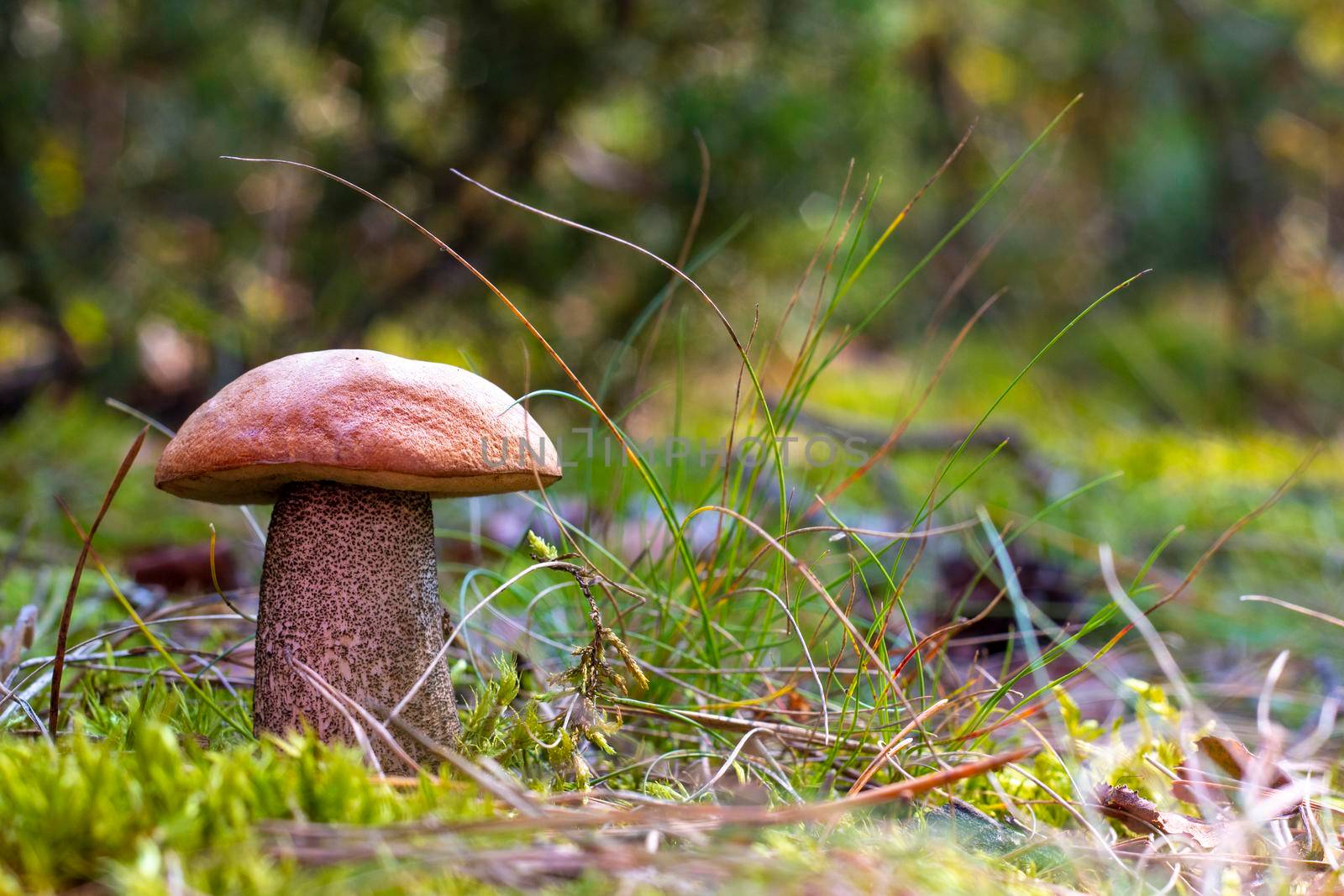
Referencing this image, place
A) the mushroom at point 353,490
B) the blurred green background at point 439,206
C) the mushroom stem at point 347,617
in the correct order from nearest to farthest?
the mushroom at point 353,490 < the mushroom stem at point 347,617 < the blurred green background at point 439,206

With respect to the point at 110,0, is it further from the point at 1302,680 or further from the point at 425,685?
the point at 1302,680

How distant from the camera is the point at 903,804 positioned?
1046mm

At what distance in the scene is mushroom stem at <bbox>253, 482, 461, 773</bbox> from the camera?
3.24ft

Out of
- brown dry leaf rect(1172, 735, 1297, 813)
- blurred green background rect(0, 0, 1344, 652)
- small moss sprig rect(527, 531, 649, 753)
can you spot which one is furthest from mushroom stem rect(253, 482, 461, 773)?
blurred green background rect(0, 0, 1344, 652)

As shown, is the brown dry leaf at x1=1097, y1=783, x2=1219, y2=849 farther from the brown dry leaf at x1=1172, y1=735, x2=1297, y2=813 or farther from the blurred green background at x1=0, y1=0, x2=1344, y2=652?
the blurred green background at x1=0, y1=0, x2=1344, y2=652

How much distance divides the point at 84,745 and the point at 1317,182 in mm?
7823

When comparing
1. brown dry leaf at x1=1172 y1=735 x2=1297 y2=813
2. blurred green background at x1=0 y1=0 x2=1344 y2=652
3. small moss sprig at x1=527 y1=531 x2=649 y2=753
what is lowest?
brown dry leaf at x1=1172 y1=735 x2=1297 y2=813

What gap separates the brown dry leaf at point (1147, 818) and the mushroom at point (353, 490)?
723 mm

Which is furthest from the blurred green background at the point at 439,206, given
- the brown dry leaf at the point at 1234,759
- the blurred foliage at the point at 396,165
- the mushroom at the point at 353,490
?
the mushroom at the point at 353,490

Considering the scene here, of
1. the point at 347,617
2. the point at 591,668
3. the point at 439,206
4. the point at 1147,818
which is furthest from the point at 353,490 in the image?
the point at 439,206

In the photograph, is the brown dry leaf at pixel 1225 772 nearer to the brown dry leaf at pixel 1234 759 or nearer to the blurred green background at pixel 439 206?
the brown dry leaf at pixel 1234 759

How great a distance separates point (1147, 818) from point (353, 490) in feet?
3.09

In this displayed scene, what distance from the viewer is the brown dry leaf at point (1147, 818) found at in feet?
3.18

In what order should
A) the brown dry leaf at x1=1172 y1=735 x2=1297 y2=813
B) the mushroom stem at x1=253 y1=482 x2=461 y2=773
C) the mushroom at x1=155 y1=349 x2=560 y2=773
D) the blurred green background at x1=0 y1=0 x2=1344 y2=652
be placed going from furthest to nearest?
1. the blurred green background at x1=0 y1=0 x2=1344 y2=652
2. the brown dry leaf at x1=1172 y1=735 x2=1297 y2=813
3. the mushroom stem at x1=253 y1=482 x2=461 y2=773
4. the mushroom at x1=155 y1=349 x2=560 y2=773
